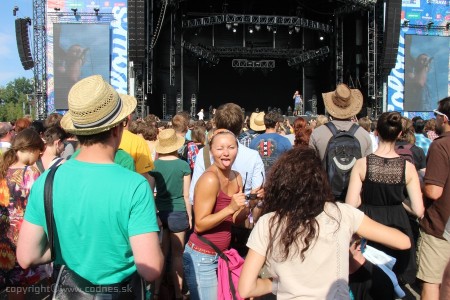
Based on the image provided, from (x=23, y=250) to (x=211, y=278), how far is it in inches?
47.8

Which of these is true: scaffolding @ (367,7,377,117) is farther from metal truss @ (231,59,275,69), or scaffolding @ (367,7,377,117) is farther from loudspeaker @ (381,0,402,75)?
metal truss @ (231,59,275,69)

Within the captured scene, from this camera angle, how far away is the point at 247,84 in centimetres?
2169

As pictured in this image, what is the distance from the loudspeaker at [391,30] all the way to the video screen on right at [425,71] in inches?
67.6

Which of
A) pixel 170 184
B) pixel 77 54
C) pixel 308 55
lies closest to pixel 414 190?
pixel 170 184

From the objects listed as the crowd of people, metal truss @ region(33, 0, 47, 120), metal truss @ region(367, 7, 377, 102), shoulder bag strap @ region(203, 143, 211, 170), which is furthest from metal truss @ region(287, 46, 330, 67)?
shoulder bag strap @ region(203, 143, 211, 170)

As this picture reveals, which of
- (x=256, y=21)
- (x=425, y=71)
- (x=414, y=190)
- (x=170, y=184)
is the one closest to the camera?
(x=414, y=190)

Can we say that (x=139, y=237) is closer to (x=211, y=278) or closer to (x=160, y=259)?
(x=160, y=259)

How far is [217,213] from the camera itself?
2434mm

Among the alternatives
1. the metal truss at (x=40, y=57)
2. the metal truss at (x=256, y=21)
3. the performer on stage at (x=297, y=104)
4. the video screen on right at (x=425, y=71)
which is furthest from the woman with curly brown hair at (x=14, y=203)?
the performer on stage at (x=297, y=104)

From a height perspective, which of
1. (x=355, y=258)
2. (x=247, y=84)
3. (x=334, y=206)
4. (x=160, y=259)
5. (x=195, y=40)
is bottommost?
(x=355, y=258)

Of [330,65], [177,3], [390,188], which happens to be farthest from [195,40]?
[390,188]

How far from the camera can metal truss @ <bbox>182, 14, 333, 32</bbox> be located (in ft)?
54.3

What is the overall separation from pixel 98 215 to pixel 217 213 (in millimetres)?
947

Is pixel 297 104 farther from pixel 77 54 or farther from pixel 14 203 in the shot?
pixel 14 203
